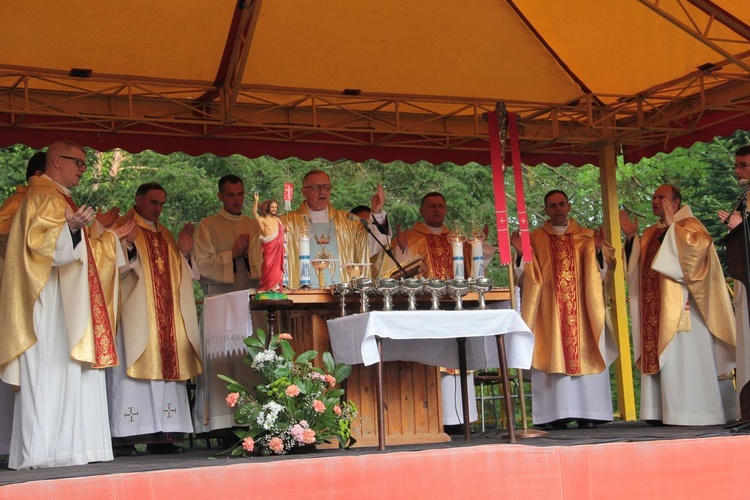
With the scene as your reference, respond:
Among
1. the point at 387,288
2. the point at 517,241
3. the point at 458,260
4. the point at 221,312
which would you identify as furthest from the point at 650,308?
the point at 221,312

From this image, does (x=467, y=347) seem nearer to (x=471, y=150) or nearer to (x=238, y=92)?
(x=238, y=92)

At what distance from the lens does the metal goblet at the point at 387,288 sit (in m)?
6.89

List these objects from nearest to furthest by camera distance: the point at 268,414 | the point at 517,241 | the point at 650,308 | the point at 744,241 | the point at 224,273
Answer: the point at 268,414 → the point at 744,241 → the point at 224,273 → the point at 517,241 → the point at 650,308

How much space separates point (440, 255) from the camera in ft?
33.4

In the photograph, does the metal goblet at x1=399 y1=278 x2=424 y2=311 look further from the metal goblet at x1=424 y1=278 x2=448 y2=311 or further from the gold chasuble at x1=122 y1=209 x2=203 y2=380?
the gold chasuble at x1=122 y1=209 x2=203 y2=380

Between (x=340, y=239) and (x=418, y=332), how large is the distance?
85.3 inches

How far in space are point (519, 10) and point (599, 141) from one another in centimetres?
203

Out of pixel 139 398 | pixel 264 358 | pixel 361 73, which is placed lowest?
pixel 139 398

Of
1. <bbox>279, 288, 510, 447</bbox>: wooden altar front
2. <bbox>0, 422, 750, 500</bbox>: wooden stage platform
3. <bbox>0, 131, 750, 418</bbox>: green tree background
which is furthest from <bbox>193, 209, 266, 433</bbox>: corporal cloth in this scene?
<bbox>0, 131, 750, 418</bbox>: green tree background

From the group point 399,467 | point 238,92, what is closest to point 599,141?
point 238,92

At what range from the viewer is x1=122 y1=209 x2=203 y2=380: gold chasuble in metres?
8.60

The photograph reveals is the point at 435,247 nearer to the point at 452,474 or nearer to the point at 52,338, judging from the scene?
the point at 52,338

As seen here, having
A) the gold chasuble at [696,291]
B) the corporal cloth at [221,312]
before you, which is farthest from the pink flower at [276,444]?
the gold chasuble at [696,291]

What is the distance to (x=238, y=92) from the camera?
9.88 m
